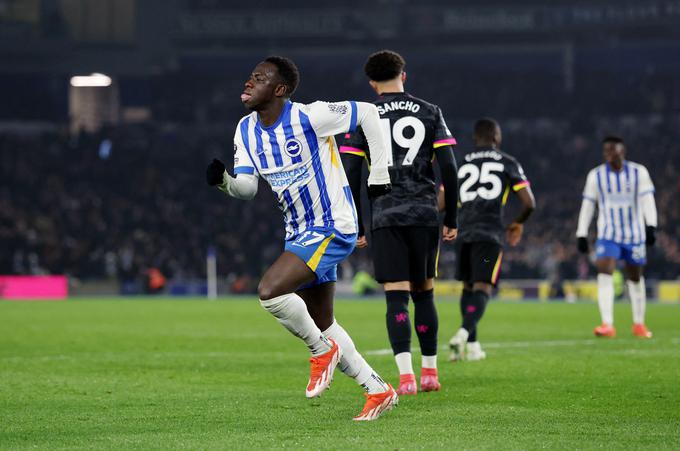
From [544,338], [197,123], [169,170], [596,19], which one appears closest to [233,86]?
[197,123]

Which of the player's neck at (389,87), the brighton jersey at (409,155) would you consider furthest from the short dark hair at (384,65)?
the brighton jersey at (409,155)

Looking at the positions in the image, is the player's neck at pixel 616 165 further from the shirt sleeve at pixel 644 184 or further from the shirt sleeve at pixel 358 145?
the shirt sleeve at pixel 358 145

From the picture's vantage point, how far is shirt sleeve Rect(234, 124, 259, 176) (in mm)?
6441

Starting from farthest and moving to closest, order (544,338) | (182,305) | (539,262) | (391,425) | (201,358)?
(539,262) → (182,305) → (544,338) → (201,358) → (391,425)

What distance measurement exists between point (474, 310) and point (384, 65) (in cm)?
324

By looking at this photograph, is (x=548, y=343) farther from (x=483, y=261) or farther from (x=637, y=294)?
(x=483, y=261)

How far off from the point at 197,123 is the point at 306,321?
124ft

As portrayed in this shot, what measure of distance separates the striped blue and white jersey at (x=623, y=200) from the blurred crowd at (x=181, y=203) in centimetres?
1803

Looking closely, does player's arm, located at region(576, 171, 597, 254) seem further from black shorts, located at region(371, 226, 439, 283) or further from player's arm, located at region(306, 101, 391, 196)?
player's arm, located at region(306, 101, 391, 196)

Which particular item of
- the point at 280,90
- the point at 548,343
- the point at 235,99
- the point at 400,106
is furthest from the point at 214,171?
the point at 235,99

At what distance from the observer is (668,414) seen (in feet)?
21.5

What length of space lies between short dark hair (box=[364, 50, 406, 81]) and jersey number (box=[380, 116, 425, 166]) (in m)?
0.31

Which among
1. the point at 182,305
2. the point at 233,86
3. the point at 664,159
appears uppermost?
the point at 233,86

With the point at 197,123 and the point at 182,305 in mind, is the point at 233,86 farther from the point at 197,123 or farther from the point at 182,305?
the point at 182,305
